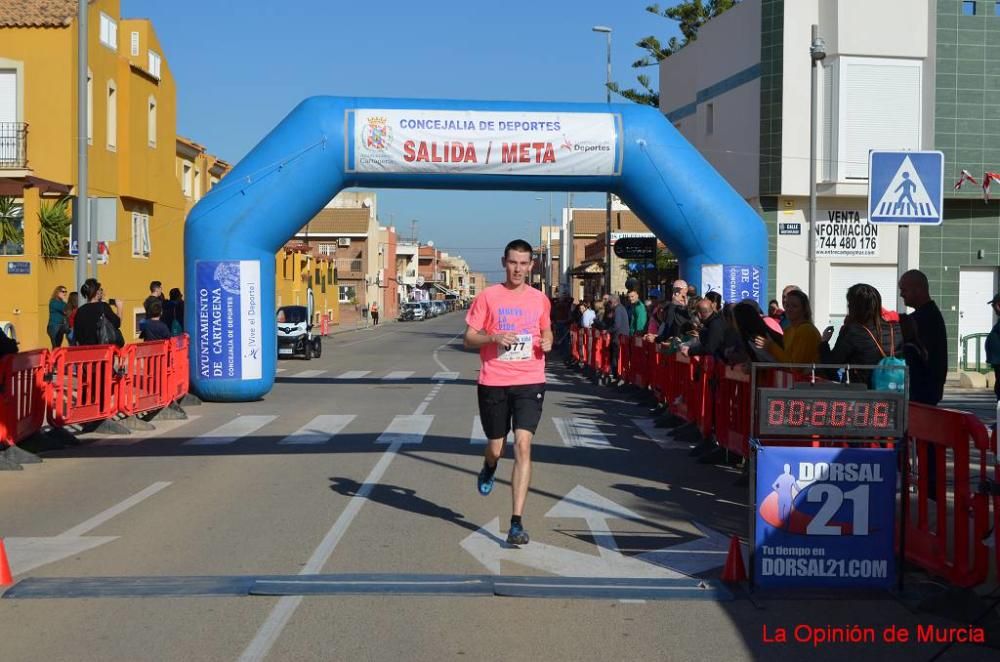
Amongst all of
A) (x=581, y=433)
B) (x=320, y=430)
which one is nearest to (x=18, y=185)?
(x=320, y=430)

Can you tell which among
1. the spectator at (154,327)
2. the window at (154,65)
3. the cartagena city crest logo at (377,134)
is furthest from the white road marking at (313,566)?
the window at (154,65)

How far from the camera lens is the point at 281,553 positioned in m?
7.48

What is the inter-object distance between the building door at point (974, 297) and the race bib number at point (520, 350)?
23.0 meters

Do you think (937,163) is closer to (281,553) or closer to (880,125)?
(281,553)

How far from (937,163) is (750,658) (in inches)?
245

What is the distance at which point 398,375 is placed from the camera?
26484 millimetres

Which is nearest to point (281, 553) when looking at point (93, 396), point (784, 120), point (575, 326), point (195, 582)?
Answer: point (195, 582)

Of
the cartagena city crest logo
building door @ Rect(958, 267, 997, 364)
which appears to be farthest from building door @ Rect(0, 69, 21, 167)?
building door @ Rect(958, 267, 997, 364)

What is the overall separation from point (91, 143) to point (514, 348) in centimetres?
2750

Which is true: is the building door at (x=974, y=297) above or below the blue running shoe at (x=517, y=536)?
above

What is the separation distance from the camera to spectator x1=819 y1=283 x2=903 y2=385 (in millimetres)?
8281

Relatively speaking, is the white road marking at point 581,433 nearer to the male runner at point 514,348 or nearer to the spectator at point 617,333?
the male runner at point 514,348

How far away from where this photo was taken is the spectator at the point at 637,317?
22.5 metres

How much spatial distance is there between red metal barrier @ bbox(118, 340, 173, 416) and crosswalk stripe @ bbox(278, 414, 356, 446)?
7.17 ft
